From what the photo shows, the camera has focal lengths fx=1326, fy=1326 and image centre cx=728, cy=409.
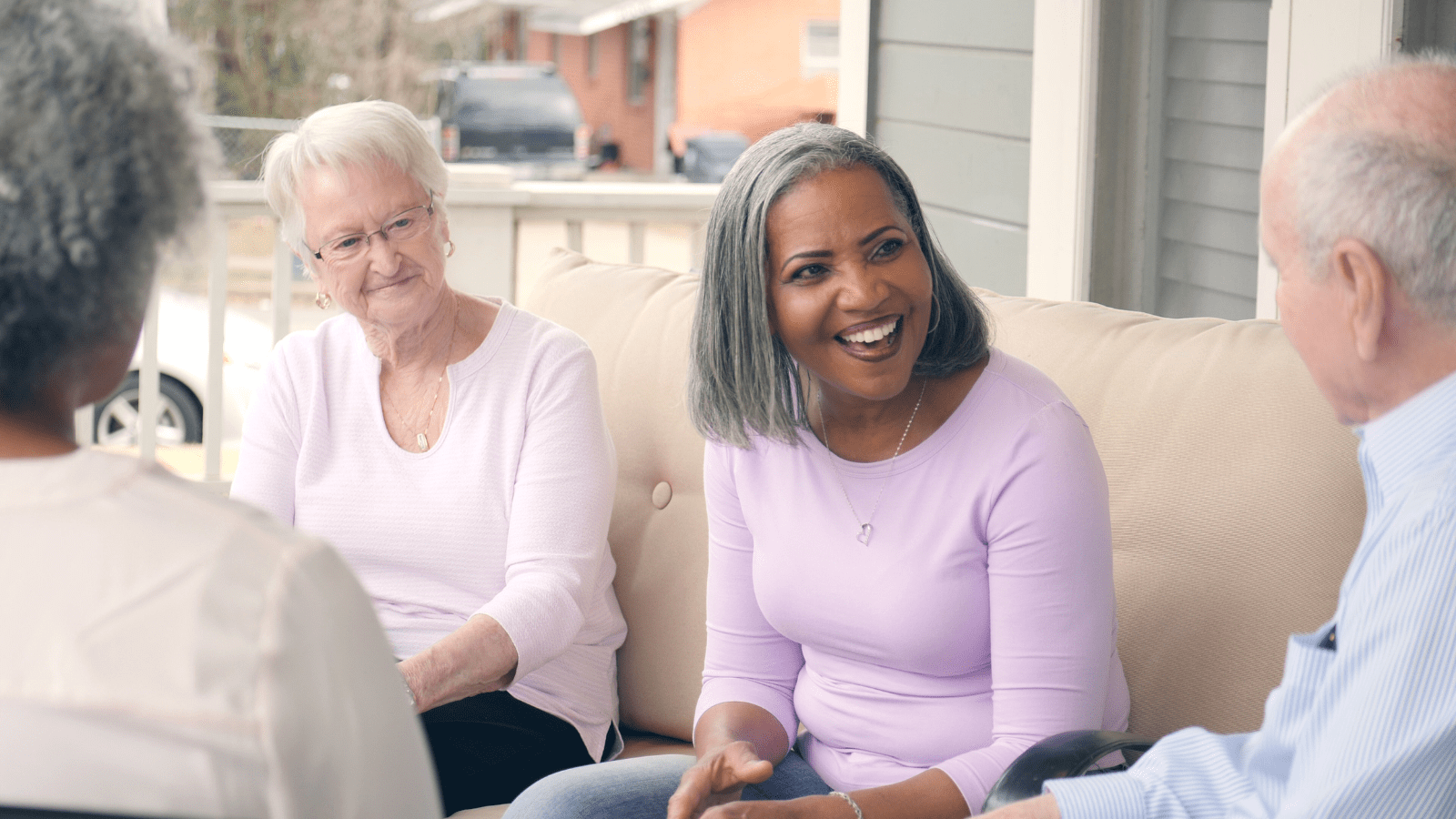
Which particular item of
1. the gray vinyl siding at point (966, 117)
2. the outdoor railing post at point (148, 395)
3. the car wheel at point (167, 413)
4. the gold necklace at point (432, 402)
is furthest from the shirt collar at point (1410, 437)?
the car wheel at point (167, 413)

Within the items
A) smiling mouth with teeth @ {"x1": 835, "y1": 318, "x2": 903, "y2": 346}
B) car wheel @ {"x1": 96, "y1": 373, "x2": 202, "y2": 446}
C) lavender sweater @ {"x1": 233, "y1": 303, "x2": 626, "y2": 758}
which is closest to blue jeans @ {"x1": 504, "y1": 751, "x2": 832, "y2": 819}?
lavender sweater @ {"x1": 233, "y1": 303, "x2": 626, "y2": 758}

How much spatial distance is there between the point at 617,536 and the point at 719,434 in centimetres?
51

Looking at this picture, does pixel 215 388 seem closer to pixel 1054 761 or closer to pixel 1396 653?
pixel 1054 761

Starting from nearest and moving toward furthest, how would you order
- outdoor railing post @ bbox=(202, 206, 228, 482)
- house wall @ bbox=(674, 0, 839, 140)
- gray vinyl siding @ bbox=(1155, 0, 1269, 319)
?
gray vinyl siding @ bbox=(1155, 0, 1269, 319) < outdoor railing post @ bbox=(202, 206, 228, 482) < house wall @ bbox=(674, 0, 839, 140)

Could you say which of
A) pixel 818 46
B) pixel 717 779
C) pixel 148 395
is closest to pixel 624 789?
pixel 717 779

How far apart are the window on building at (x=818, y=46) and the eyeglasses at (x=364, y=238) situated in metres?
14.0

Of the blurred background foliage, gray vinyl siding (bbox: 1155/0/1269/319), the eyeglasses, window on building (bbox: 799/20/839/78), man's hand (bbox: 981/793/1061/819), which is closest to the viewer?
man's hand (bbox: 981/793/1061/819)

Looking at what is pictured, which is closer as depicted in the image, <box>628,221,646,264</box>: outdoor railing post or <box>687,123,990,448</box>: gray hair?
<box>687,123,990,448</box>: gray hair

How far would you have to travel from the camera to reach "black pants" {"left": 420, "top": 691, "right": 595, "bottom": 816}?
177cm

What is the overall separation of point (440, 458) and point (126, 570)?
129 cm

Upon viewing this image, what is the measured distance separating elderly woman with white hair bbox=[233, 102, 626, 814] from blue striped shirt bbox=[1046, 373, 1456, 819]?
3.62 feet

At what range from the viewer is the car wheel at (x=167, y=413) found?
5742 millimetres

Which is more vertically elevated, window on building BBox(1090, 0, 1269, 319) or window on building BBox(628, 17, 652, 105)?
window on building BBox(628, 17, 652, 105)

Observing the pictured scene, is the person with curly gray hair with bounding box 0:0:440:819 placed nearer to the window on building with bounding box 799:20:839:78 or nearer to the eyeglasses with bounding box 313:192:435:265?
the eyeglasses with bounding box 313:192:435:265
